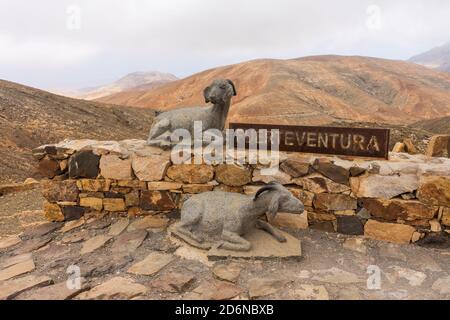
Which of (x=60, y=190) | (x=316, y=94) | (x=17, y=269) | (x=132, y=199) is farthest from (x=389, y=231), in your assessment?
(x=316, y=94)

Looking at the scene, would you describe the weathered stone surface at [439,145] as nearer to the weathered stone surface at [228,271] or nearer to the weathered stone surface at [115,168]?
the weathered stone surface at [228,271]

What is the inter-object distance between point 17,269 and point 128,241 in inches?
45.9

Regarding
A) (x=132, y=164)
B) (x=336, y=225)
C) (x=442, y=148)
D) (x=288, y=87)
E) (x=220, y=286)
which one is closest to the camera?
(x=220, y=286)

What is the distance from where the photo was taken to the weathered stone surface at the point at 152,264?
11.6 ft

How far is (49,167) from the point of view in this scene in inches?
200

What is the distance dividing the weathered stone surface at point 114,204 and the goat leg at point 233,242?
5.87ft

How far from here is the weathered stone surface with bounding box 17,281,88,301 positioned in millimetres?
3145

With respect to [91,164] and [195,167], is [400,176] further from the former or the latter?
[91,164]

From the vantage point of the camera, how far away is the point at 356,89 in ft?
113

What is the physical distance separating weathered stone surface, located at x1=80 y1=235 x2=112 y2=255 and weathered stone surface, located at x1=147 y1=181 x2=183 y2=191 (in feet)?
2.71

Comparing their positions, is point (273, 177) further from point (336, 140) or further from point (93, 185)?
point (93, 185)

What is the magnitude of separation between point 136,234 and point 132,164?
94cm

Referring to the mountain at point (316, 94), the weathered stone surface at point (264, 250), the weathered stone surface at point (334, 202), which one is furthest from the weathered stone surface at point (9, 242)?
the mountain at point (316, 94)
